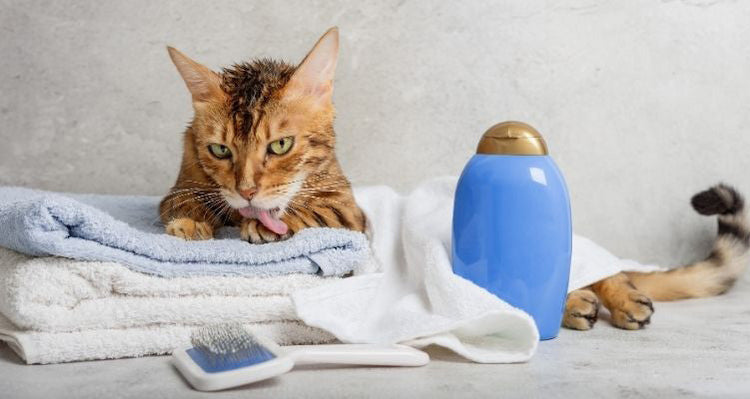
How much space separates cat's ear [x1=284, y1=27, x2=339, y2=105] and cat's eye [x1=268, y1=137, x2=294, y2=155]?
0.10 meters

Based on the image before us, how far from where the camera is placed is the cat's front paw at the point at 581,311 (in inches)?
60.4

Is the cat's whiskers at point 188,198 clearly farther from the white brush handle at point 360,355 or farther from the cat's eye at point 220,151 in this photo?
the white brush handle at point 360,355

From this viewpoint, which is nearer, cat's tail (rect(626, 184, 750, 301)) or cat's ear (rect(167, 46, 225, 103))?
cat's ear (rect(167, 46, 225, 103))

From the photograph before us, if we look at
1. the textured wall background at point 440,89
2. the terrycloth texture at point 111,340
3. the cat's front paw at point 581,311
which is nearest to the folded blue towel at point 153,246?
the terrycloth texture at point 111,340

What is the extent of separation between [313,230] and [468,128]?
86 centimetres

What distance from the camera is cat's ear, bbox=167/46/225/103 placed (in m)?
1.48

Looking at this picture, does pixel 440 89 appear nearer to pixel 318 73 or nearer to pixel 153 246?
pixel 318 73

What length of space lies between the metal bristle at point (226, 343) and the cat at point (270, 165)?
0.27 metres

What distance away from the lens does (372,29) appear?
2.06 meters

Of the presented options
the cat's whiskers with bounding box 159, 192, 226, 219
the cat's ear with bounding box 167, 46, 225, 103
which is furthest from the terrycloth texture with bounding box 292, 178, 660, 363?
the cat's ear with bounding box 167, 46, 225, 103

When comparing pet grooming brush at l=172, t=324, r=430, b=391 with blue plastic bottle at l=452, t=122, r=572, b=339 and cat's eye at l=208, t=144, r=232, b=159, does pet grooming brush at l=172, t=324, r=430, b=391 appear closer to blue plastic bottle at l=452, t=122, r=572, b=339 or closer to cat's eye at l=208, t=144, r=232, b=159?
blue plastic bottle at l=452, t=122, r=572, b=339

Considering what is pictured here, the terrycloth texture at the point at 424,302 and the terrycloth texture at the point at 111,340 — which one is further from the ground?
the terrycloth texture at the point at 424,302

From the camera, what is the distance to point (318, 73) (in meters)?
1.51

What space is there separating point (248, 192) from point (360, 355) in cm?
41
